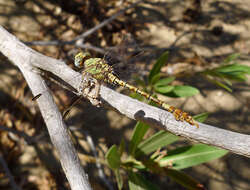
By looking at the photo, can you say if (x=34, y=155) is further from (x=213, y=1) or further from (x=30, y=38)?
(x=213, y=1)

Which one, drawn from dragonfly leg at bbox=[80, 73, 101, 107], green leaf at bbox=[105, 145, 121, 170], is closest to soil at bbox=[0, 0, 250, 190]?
green leaf at bbox=[105, 145, 121, 170]

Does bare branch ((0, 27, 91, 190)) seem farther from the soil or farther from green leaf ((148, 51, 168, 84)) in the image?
green leaf ((148, 51, 168, 84))

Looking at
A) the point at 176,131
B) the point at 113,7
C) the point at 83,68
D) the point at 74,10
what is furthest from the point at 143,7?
the point at 176,131

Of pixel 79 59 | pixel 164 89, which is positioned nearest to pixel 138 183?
pixel 164 89

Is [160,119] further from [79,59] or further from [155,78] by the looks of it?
[155,78]

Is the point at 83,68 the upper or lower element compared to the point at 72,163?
upper

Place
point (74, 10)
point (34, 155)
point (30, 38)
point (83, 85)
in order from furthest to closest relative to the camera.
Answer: point (74, 10) → point (30, 38) → point (34, 155) → point (83, 85)
